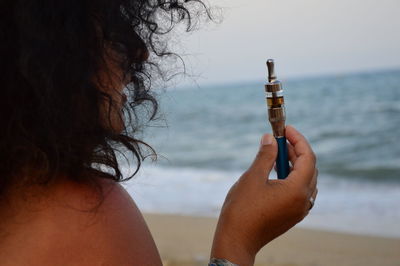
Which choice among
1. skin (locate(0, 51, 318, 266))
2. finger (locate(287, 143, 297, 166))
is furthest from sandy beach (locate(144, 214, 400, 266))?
skin (locate(0, 51, 318, 266))

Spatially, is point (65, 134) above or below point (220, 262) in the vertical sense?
above

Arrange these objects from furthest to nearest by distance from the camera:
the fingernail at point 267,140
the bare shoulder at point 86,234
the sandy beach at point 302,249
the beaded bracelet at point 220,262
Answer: the sandy beach at point 302,249, the fingernail at point 267,140, the beaded bracelet at point 220,262, the bare shoulder at point 86,234

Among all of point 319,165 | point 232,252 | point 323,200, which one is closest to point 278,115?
point 232,252

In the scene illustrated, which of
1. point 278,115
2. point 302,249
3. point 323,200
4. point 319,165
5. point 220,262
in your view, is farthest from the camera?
point 319,165

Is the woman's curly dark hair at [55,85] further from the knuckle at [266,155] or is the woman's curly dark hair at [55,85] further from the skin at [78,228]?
the knuckle at [266,155]

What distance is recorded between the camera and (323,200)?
6324mm

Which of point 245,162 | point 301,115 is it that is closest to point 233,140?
point 245,162

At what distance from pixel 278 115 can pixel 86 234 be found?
502 mm

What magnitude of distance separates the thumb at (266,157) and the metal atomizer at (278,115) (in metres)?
0.02

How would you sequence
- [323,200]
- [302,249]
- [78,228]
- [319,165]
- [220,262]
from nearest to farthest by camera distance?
[78,228], [220,262], [302,249], [323,200], [319,165]

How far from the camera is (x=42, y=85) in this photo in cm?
99

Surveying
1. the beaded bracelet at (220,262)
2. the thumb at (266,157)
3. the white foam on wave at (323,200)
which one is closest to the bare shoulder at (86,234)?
the beaded bracelet at (220,262)

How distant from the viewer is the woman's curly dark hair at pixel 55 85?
98 centimetres

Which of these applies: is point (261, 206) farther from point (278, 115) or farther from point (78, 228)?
point (78, 228)
